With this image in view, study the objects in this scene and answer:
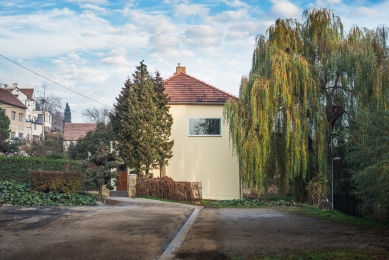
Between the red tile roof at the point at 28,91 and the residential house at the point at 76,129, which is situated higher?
the red tile roof at the point at 28,91

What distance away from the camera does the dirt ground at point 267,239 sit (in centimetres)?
866

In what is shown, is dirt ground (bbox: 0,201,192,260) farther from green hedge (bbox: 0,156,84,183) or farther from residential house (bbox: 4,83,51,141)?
residential house (bbox: 4,83,51,141)

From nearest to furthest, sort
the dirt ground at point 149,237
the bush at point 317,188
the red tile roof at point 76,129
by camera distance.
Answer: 1. the dirt ground at point 149,237
2. the bush at point 317,188
3. the red tile roof at point 76,129

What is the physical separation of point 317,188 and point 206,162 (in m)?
9.16

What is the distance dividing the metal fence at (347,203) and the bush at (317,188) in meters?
0.68

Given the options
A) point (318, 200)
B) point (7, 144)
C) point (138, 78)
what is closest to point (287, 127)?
point (318, 200)

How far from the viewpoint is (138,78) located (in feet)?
90.7

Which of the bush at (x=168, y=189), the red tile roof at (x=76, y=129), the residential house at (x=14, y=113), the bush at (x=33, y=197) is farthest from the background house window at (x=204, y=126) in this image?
the red tile roof at (x=76, y=129)

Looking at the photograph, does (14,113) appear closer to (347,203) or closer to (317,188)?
(317,188)

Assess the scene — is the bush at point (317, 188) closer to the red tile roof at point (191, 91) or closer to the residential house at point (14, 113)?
the red tile roof at point (191, 91)

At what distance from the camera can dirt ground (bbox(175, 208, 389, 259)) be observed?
866 cm

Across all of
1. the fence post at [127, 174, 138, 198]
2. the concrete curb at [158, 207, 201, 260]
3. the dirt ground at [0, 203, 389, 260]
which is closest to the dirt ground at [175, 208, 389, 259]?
the dirt ground at [0, 203, 389, 260]

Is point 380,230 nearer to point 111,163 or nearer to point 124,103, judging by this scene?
point 111,163

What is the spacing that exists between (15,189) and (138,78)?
35.9 feet
